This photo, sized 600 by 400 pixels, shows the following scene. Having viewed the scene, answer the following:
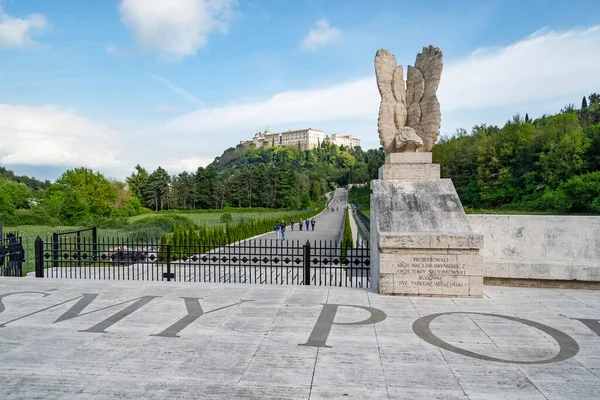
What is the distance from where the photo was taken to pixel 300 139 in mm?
179500

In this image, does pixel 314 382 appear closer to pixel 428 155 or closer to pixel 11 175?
pixel 428 155

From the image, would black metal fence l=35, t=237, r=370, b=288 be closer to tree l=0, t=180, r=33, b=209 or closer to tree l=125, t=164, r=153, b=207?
tree l=0, t=180, r=33, b=209

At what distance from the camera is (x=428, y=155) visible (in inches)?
339

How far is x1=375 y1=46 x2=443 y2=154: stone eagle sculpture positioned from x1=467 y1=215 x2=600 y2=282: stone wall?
226 cm

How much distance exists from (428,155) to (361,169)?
123 meters

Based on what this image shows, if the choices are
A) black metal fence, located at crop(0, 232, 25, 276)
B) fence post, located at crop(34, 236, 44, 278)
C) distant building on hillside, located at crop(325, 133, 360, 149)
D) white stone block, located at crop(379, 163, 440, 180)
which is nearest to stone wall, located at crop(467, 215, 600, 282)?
white stone block, located at crop(379, 163, 440, 180)

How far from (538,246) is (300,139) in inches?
6847

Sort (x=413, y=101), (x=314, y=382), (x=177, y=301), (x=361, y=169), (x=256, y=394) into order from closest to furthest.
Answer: (x=256, y=394) → (x=314, y=382) → (x=177, y=301) → (x=413, y=101) → (x=361, y=169)

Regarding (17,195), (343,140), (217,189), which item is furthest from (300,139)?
(17,195)

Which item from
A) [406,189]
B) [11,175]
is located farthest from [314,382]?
[11,175]

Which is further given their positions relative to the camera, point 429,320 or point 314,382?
point 429,320

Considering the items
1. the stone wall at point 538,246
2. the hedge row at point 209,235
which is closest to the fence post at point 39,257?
the hedge row at point 209,235

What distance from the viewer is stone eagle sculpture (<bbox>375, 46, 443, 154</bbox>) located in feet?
28.5

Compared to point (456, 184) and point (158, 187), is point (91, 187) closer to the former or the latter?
point (158, 187)
